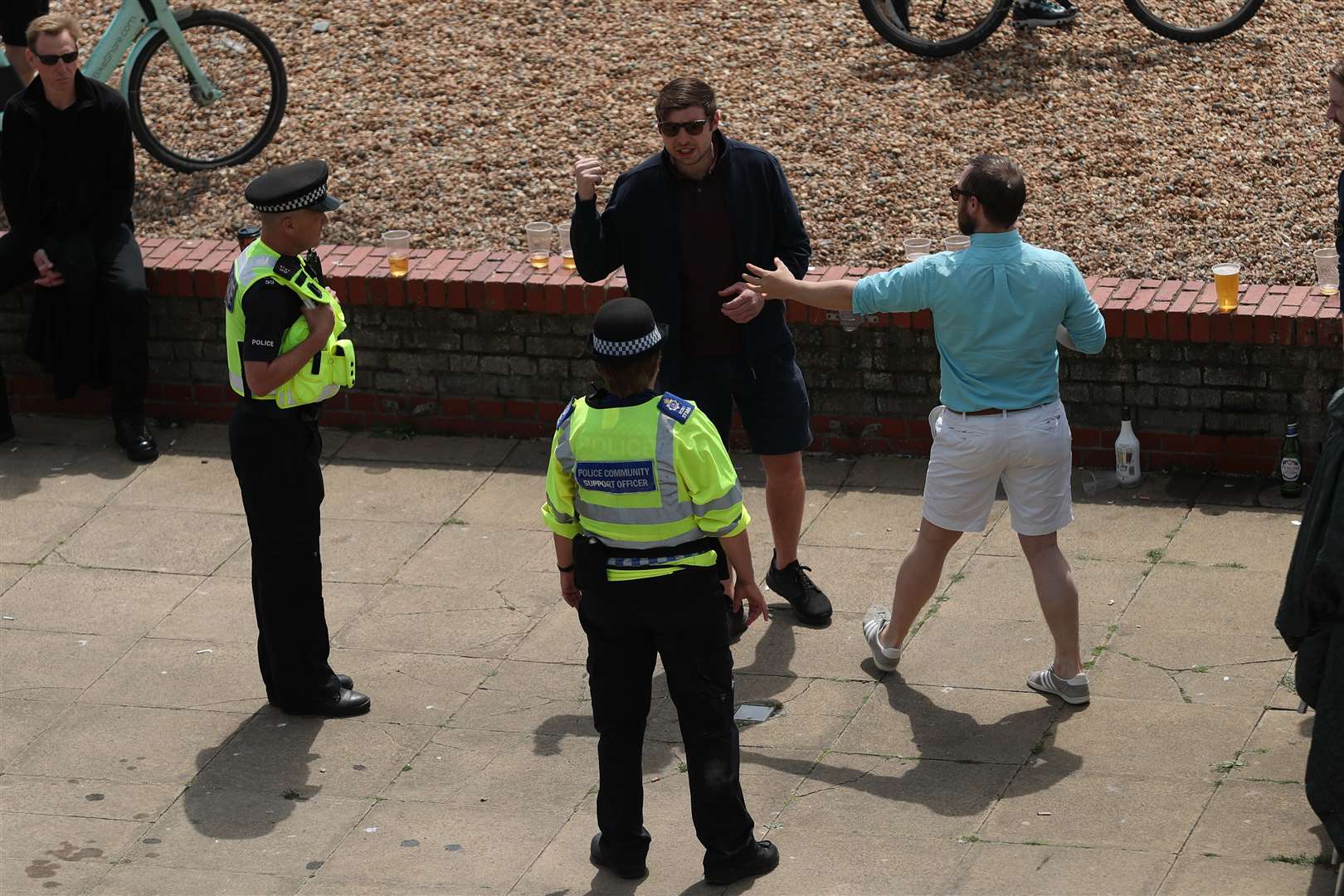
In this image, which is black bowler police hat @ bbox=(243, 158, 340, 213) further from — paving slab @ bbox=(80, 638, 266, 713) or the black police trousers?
paving slab @ bbox=(80, 638, 266, 713)

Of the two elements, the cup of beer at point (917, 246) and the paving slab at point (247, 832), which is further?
the cup of beer at point (917, 246)

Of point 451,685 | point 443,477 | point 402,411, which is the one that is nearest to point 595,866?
point 451,685

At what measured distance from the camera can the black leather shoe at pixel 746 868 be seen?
5504 millimetres

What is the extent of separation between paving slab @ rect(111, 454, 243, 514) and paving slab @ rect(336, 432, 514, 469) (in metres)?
0.58

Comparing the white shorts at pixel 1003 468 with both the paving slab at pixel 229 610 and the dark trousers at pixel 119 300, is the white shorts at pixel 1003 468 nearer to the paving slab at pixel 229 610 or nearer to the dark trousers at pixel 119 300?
the paving slab at pixel 229 610

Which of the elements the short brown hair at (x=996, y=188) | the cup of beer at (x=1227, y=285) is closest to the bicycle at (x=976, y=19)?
the cup of beer at (x=1227, y=285)

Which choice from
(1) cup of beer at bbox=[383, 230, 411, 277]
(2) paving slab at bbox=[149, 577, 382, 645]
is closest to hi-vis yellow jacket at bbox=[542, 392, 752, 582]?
(2) paving slab at bbox=[149, 577, 382, 645]

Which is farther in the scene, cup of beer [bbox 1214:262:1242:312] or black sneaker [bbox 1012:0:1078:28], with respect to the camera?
black sneaker [bbox 1012:0:1078:28]

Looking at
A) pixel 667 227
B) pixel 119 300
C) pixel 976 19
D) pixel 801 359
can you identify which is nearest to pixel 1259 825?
pixel 667 227

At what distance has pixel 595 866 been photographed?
224 inches

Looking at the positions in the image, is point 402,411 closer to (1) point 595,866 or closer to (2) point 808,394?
(2) point 808,394

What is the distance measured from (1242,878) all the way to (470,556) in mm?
3699

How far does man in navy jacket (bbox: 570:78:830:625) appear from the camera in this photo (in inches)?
268

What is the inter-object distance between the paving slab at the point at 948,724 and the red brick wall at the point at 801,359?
2.15 meters
